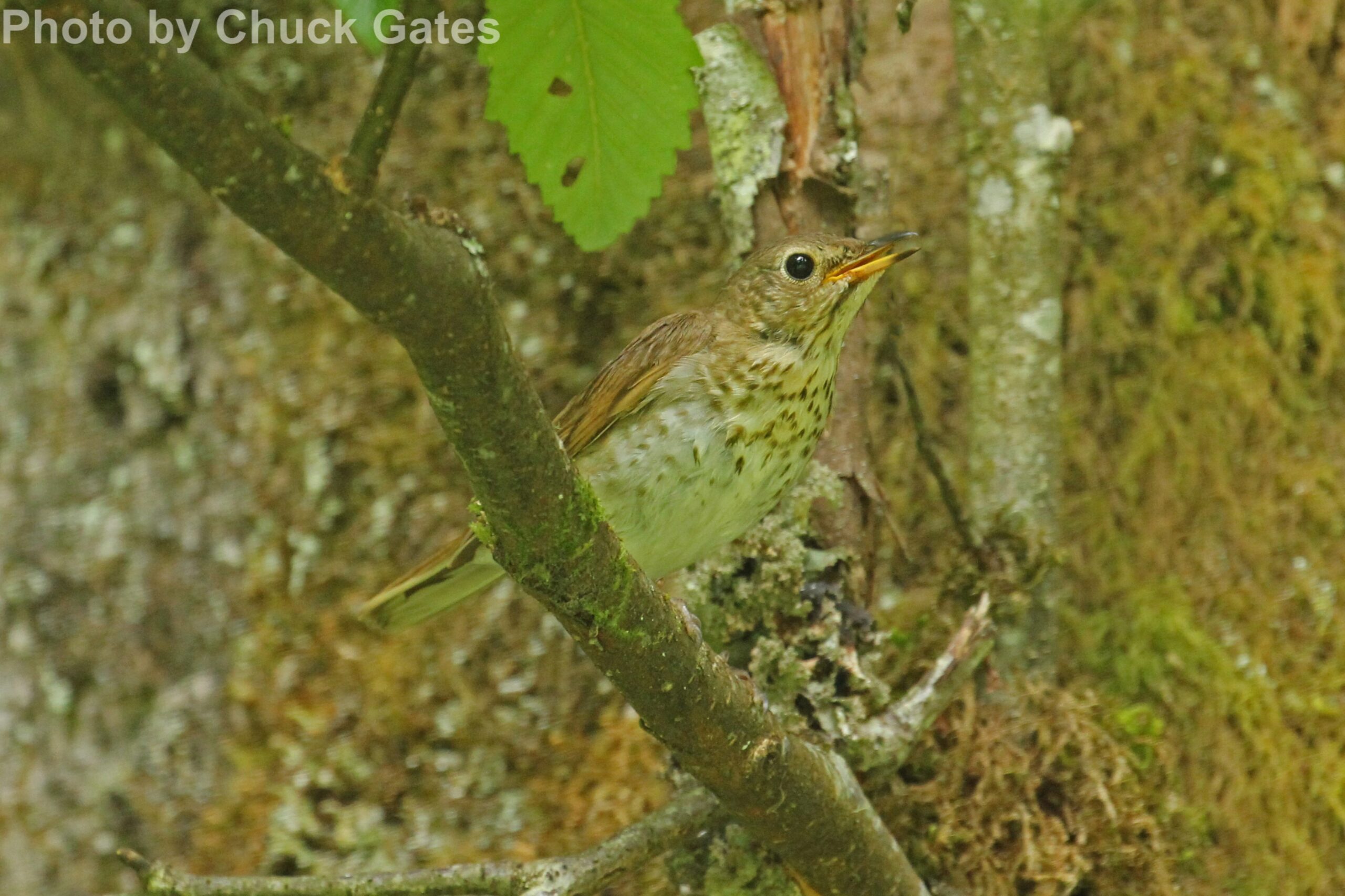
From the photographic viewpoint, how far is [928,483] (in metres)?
3.62

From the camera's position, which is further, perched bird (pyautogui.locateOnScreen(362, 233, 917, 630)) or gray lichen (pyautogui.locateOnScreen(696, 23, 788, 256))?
gray lichen (pyautogui.locateOnScreen(696, 23, 788, 256))

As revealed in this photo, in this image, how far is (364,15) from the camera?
1.39 metres

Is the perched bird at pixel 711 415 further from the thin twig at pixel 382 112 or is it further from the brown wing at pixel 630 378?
the thin twig at pixel 382 112

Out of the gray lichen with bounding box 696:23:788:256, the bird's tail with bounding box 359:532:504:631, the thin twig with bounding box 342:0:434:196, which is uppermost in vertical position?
the gray lichen with bounding box 696:23:788:256

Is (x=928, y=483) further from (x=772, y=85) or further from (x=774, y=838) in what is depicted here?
(x=774, y=838)

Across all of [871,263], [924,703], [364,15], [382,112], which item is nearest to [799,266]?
[871,263]

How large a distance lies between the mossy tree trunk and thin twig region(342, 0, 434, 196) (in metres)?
2.15

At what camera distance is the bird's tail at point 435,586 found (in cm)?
295

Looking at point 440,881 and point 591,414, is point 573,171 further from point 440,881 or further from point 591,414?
point 440,881

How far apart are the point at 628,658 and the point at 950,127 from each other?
7.84ft

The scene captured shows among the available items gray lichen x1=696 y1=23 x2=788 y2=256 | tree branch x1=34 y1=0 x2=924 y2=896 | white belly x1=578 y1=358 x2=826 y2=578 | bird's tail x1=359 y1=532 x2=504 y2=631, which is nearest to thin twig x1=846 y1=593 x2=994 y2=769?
tree branch x1=34 y1=0 x2=924 y2=896

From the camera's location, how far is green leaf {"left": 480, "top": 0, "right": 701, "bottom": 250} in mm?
1697

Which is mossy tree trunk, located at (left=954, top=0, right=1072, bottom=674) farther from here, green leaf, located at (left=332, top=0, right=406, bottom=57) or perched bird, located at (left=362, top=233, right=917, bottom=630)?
green leaf, located at (left=332, top=0, right=406, bottom=57)

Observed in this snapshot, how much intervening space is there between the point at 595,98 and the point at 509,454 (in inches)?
25.8
